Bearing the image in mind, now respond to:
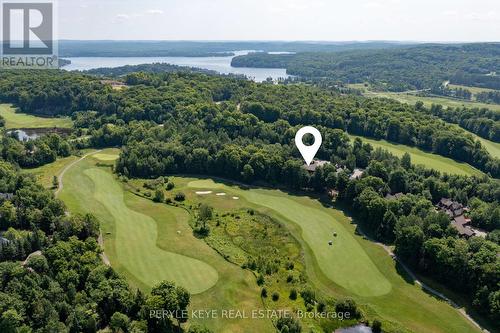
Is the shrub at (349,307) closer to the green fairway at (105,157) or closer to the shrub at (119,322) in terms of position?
the shrub at (119,322)

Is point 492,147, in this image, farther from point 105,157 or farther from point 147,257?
point 105,157

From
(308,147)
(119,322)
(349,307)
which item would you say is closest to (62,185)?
(119,322)

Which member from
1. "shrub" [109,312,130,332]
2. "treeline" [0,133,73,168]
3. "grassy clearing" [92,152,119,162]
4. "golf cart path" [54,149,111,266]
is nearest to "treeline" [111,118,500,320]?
"grassy clearing" [92,152,119,162]

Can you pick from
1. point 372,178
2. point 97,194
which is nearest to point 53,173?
point 97,194

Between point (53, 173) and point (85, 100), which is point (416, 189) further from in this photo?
point (85, 100)

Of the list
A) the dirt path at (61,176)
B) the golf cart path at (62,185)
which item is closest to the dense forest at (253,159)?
the golf cart path at (62,185)
